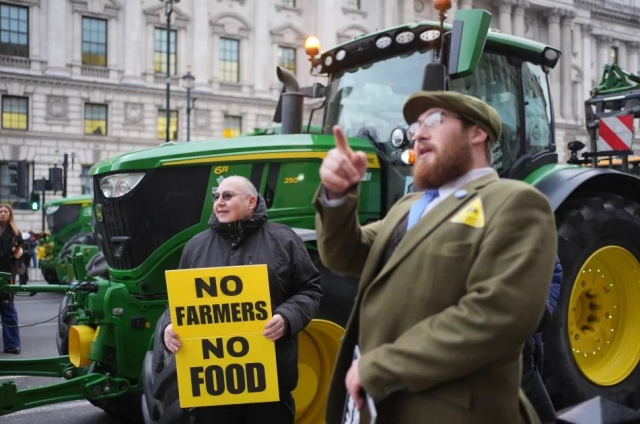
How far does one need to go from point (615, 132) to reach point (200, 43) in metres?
35.7

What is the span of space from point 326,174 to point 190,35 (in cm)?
4050

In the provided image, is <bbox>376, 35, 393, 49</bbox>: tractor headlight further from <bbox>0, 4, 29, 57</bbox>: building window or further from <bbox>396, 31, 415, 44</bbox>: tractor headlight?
<bbox>0, 4, 29, 57</bbox>: building window

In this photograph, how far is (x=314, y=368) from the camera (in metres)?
4.40

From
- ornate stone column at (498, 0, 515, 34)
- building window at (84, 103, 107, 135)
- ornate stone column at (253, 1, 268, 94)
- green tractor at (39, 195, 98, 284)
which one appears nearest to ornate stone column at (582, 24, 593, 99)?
ornate stone column at (498, 0, 515, 34)

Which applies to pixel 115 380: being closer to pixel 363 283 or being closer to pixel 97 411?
pixel 97 411

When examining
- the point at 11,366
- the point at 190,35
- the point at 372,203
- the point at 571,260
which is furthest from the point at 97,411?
the point at 190,35

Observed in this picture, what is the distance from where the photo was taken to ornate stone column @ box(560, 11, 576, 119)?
48656 mm

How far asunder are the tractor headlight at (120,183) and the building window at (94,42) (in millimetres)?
35880

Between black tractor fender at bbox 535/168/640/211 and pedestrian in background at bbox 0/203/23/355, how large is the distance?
695 centimetres

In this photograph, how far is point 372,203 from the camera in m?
5.20

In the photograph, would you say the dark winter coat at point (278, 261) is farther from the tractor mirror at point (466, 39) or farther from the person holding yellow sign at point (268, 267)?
the tractor mirror at point (466, 39)

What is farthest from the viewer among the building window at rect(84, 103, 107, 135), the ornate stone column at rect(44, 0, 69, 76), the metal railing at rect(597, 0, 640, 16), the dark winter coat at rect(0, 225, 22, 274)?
the metal railing at rect(597, 0, 640, 16)

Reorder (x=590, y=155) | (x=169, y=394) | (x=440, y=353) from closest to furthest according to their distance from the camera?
(x=440, y=353) < (x=169, y=394) < (x=590, y=155)

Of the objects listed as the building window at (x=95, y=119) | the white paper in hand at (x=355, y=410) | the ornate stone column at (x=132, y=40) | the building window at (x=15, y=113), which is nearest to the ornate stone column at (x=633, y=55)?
the ornate stone column at (x=132, y=40)
